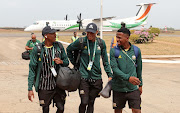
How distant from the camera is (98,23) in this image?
187 ft

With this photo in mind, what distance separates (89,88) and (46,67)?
3.29 feet

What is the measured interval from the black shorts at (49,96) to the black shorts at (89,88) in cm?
42

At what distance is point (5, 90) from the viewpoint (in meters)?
8.00

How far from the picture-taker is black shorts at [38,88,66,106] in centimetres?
433

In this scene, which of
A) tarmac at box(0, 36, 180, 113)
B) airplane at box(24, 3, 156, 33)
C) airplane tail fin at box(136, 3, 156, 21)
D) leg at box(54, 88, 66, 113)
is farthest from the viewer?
airplane tail fin at box(136, 3, 156, 21)

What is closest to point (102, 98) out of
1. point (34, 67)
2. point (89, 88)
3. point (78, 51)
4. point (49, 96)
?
point (89, 88)

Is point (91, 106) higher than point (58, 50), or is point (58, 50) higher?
point (58, 50)

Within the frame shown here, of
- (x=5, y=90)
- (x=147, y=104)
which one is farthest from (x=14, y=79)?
(x=147, y=104)

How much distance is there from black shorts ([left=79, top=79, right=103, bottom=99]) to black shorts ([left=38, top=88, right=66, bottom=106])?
0.42m

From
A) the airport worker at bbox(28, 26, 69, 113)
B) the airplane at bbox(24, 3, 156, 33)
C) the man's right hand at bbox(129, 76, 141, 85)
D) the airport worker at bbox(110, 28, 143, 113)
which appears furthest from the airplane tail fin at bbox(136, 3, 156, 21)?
the man's right hand at bbox(129, 76, 141, 85)

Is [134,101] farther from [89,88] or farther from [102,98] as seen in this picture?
[102,98]

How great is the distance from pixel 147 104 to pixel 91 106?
2310mm

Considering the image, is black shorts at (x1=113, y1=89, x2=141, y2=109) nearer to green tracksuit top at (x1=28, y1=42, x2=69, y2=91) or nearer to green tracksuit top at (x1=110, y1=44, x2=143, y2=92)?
green tracksuit top at (x1=110, y1=44, x2=143, y2=92)

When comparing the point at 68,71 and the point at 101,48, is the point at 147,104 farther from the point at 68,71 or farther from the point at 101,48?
the point at 68,71
